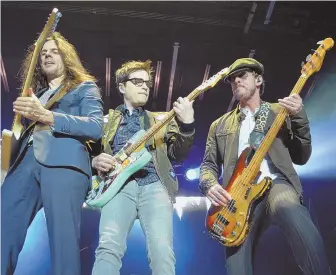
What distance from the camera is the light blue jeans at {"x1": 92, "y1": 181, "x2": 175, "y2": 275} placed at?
2.22 meters

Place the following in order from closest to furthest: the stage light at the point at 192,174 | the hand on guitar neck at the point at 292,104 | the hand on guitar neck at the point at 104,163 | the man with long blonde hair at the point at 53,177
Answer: the man with long blonde hair at the point at 53,177 < the hand on guitar neck at the point at 104,163 < the hand on guitar neck at the point at 292,104 < the stage light at the point at 192,174

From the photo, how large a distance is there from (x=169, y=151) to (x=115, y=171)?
1.29 ft

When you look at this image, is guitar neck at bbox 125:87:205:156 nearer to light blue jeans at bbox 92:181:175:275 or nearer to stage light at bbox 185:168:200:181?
light blue jeans at bbox 92:181:175:275

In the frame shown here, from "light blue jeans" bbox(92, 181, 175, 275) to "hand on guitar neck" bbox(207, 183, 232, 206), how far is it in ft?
1.05

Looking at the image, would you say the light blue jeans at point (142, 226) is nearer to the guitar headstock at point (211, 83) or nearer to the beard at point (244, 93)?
the guitar headstock at point (211, 83)

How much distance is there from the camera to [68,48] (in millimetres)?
2762

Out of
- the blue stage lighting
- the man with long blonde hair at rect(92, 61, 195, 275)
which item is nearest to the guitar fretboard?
the man with long blonde hair at rect(92, 61, 195, 275)

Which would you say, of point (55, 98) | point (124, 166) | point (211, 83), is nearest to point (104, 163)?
Result: point (124, 166)

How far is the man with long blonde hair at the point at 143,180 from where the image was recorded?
2260 mm

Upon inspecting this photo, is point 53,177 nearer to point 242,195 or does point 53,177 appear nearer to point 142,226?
point 142,226

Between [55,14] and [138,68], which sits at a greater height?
[55,14]

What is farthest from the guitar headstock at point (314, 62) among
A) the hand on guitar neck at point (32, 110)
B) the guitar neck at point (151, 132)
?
the hand on guitar neck at point (32, 110)

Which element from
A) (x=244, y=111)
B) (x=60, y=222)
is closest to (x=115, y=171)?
(x=60, y=222)

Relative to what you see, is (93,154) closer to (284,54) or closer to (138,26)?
(138,26)
